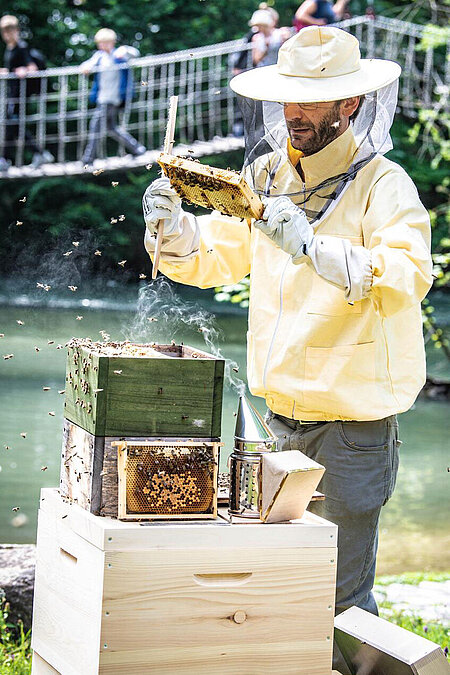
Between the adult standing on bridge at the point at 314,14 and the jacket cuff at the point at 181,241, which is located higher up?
the jacket cuff at the point at 181,241

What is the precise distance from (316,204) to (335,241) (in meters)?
0.34

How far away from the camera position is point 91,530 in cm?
186

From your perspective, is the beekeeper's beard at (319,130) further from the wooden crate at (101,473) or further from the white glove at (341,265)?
the wooden crate at (101,473)

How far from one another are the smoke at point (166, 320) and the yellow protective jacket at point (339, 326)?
0.14m

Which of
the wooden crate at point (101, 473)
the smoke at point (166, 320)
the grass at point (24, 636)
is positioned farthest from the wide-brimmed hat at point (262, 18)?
the wooden crate at point (101, 473)

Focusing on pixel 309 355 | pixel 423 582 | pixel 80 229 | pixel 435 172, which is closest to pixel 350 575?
pixel 309 355

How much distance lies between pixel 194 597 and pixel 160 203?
93 centimetres

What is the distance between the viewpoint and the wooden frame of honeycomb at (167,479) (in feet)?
6.25

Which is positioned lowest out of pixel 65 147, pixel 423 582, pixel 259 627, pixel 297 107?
pixel 65 147

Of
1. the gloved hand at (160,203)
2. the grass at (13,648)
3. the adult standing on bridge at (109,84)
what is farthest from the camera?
the adult standing on bridge at (109,84)

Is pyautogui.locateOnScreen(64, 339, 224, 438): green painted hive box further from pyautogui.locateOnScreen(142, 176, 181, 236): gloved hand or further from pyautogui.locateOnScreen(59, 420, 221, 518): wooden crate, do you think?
pyautogui.locateOnScreen(142, 176, 181, 236): gloved hand

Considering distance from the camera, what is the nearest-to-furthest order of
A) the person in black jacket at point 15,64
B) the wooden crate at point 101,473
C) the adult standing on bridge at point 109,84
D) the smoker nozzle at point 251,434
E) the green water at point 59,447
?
1. the wooden crate at point 101,473
2. the smoker nozzle at point 251,434
3. the green water at point 59,447
4. the adult standing on bridge at point 109,84
5. the person in black jacket at point 15,64

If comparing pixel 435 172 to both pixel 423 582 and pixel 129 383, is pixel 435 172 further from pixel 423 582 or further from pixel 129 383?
pixel 129 383

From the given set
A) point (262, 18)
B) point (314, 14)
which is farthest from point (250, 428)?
point (262, 18)
